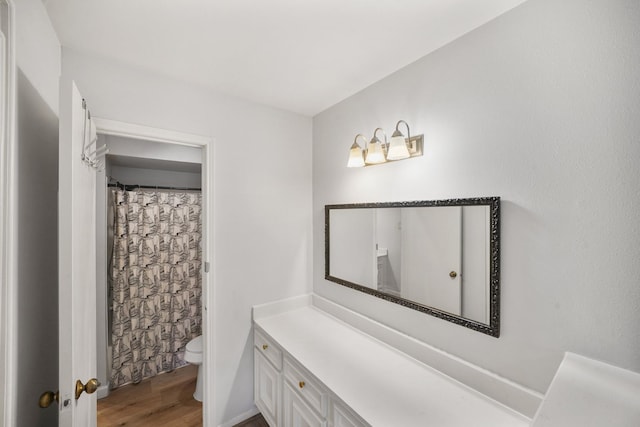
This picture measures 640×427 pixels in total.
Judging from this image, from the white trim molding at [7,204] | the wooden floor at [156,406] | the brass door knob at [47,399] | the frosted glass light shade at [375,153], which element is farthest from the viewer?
the wooden floor at [156,406]

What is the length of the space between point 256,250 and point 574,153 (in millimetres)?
1810

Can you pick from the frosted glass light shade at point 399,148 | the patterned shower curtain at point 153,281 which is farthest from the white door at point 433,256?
the patterned shower curtain at point 153,281

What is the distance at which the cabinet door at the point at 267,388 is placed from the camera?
1.75 metres

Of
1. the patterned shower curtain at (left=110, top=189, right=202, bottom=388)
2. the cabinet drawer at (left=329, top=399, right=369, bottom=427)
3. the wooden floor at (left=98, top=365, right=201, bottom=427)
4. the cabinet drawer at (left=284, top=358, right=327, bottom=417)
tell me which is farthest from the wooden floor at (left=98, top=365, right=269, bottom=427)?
the cabinet drawer at (left=329, top=399, right=369, bottom=427)

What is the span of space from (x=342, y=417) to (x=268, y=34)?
5.81 ft

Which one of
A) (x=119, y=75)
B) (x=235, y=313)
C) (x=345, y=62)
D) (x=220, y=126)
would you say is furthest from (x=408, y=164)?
(x=119, y=75)

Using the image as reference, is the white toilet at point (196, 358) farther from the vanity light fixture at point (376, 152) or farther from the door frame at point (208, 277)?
the vanity light fixture at point (376, 152)

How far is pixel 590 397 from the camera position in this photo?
0.84 meters

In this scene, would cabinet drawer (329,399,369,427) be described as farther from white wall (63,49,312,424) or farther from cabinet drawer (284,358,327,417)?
white wall (63,49,312,424)

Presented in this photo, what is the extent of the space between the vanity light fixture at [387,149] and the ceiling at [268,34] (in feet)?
1.33

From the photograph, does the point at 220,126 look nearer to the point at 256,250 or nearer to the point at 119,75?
the point at 119,75

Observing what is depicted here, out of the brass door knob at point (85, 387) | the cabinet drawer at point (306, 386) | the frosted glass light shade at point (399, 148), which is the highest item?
the frosted glass light shade at point (399, 148)

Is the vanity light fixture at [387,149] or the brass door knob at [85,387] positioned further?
the vanity light fixture at [387,149]

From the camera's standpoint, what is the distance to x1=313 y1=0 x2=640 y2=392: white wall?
0.90 metres
